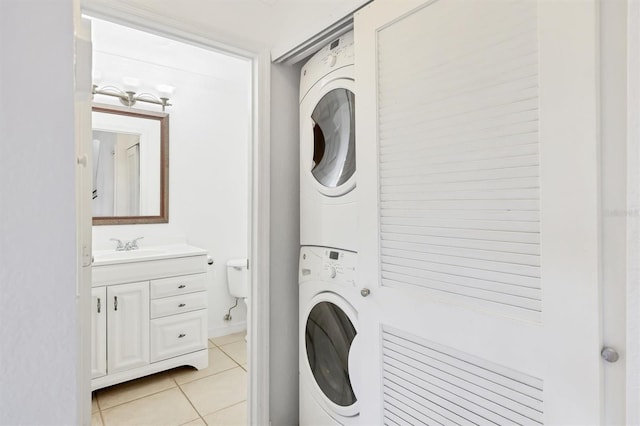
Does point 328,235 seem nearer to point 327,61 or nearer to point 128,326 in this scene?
point 327,61

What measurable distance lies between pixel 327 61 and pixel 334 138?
353mm

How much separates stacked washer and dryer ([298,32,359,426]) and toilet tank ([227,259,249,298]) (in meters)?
1.50

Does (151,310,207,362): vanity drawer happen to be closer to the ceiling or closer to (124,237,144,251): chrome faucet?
(124,237,144,251): chrome faucet

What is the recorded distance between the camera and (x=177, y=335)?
2.36 metres

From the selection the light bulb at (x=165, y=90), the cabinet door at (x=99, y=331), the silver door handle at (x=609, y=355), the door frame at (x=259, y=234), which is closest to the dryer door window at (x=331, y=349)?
the door frame at (x=259, y=234)

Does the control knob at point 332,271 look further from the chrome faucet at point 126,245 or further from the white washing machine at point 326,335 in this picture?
the chrome faucet at point 126,245

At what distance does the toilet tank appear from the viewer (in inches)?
121

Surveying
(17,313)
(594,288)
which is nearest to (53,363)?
(17,313)

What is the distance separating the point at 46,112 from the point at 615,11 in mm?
966

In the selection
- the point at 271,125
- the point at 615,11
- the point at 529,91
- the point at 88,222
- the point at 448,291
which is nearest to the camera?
the point at 615,11

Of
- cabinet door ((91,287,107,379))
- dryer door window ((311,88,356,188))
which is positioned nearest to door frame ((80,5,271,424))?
dryer door window ((311,88,356,188))

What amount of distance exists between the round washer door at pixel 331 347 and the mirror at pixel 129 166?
186cm

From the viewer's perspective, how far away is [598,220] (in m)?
0.67

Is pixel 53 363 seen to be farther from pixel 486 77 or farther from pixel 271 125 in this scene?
pixel 271 125
